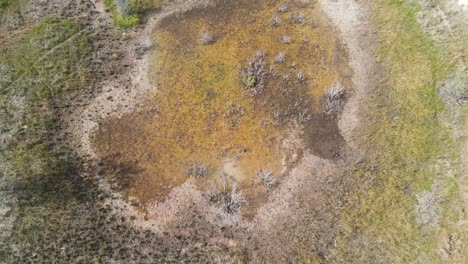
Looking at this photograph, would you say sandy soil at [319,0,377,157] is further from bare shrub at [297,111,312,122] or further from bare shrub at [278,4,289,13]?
bare shrub at [278,4,289,13]

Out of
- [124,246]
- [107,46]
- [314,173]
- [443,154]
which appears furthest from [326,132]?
[107,46]

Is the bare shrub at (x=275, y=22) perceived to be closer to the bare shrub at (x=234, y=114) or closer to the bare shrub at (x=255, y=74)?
the bare shrub at (x=255, y=74)

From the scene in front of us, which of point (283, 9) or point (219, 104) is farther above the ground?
point (283, 9)

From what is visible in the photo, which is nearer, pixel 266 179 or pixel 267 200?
pixel 267 200

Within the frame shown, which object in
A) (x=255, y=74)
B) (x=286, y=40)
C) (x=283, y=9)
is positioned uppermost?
(x=283, y=9)

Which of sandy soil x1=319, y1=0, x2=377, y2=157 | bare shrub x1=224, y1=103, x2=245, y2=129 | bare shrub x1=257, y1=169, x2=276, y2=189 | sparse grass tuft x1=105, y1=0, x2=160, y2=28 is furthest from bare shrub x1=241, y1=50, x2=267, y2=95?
sparse grass tuft x1=105, y1=0, x2=160, y2=28

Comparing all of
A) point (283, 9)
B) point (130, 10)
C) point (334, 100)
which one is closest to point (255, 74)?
point (334, 100)

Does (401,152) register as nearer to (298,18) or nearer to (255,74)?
(255,74)

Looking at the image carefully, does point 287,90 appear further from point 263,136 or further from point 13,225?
point 13,225
